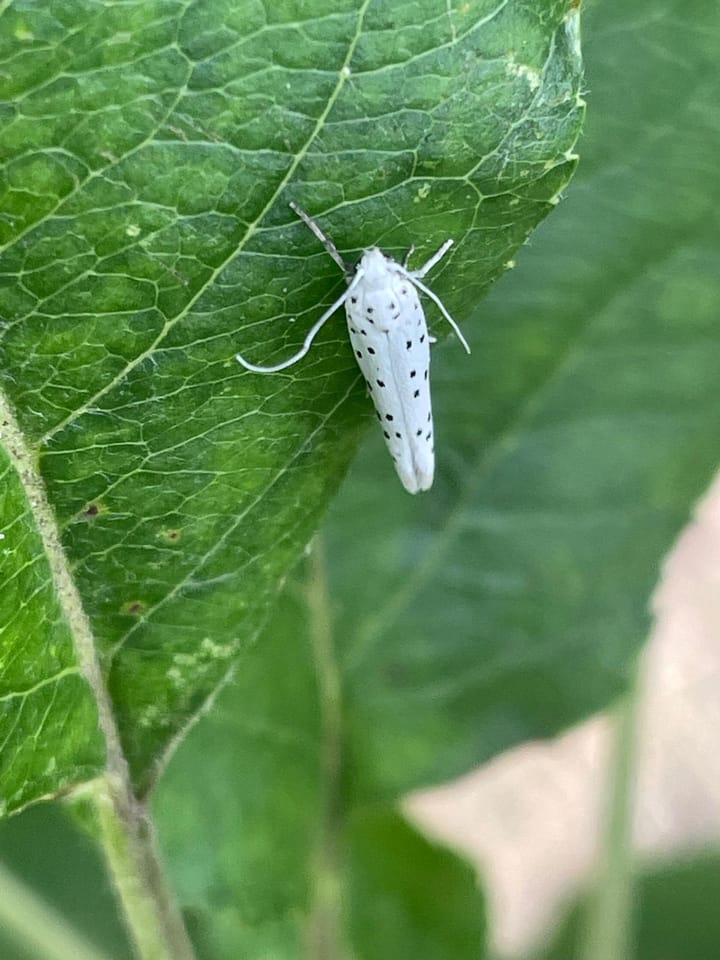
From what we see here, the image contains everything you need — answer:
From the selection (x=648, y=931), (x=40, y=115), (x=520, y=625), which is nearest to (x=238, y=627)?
(x=40, y=115)

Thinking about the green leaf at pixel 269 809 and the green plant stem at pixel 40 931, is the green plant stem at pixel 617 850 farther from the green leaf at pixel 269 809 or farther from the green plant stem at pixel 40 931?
the green plant stem at pixel 40 931

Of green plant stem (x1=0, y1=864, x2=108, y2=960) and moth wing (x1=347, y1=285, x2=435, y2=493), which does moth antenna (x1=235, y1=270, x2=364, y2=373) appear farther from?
green plant stem (x1=0, y1=864, x2=108, y2=960)

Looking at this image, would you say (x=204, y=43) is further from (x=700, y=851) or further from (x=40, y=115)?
(x=700, y=851)

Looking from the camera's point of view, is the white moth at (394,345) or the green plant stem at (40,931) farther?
the green plant stem at (40,931)

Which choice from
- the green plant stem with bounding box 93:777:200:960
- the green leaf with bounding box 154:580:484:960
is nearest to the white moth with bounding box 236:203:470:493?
the green leaf with bounding box 154:580:484:960

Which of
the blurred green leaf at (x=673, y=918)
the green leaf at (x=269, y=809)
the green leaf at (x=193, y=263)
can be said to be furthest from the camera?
the blurred green leaf at (x=673, y=918)

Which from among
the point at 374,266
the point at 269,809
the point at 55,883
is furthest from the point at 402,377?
the point at 55,883

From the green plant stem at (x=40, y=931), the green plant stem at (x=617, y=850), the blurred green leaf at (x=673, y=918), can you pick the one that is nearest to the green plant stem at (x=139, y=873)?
the green plant stem at (x=40, y=931)
